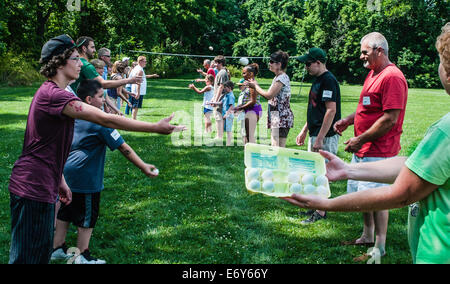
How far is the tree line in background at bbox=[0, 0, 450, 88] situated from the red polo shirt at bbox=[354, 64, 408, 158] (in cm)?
2614

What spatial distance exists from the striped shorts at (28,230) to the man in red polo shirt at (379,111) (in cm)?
307

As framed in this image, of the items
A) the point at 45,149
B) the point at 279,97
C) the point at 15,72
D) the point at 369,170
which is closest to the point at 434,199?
the point at 369,170

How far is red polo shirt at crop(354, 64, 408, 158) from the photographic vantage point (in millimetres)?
4039

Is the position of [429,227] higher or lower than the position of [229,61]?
higher

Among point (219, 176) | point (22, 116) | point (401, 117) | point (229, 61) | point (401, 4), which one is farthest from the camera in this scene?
point (229, 61)

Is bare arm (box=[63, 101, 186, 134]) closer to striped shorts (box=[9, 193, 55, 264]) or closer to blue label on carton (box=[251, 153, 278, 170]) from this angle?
blue label on carton (box=[251, 153, 278, 170])

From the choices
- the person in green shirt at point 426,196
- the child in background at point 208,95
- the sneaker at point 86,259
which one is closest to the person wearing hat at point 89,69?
the sneaker at point 86,259

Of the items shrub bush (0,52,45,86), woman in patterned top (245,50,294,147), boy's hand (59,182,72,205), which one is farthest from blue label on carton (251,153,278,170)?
shrub bush (0,52,45,86)

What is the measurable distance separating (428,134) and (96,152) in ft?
9.72

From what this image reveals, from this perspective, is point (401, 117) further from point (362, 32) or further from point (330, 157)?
point (362, 32)

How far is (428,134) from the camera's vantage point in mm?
1808

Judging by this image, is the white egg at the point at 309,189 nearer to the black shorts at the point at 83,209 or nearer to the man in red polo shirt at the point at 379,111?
the man in red polo shirt at the point at 379,111

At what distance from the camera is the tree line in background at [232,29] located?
112ft
